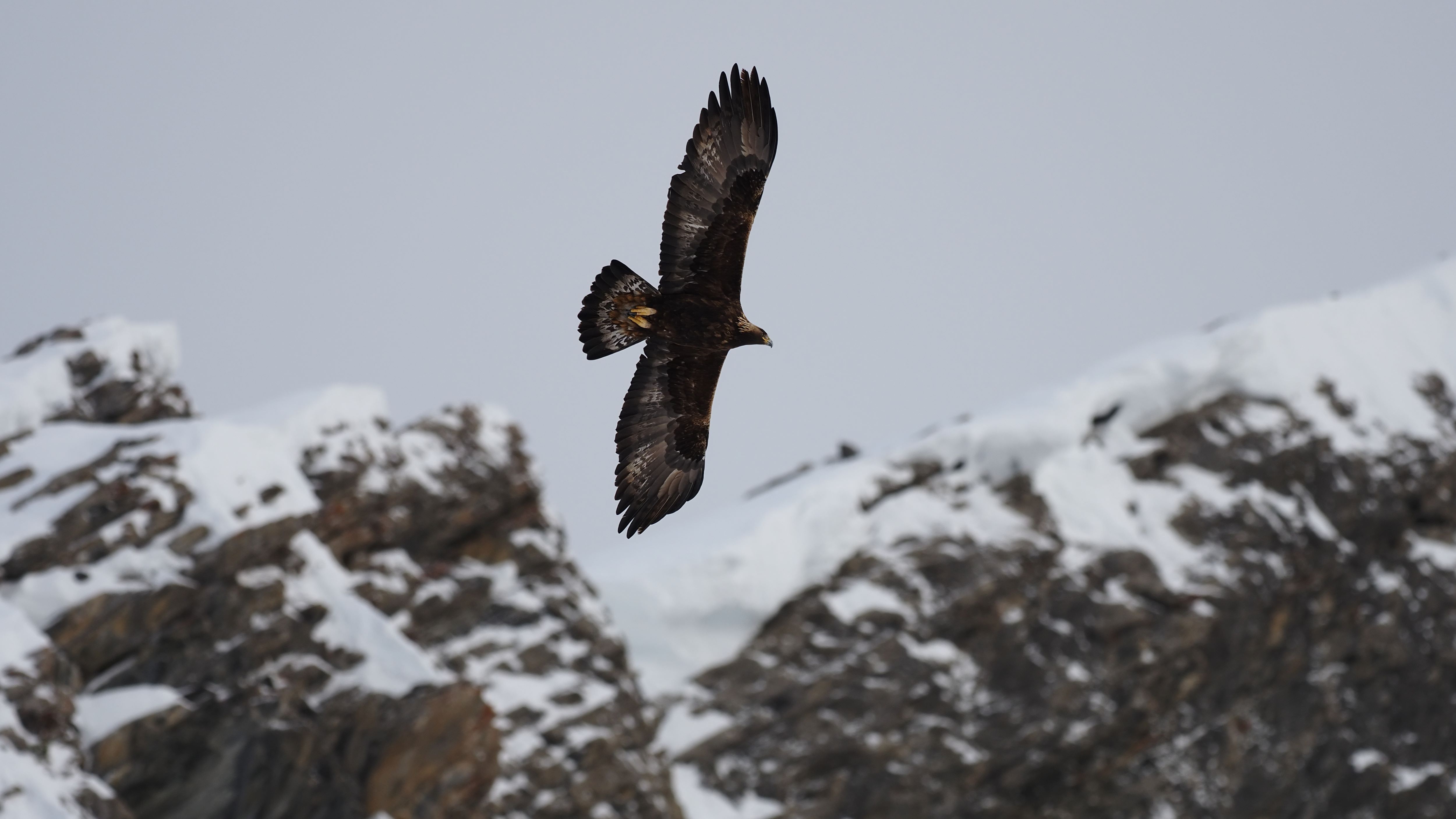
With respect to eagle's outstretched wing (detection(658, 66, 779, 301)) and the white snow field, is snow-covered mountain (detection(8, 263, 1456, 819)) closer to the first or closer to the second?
the white snow field

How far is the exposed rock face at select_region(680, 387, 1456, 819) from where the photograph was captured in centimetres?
3325

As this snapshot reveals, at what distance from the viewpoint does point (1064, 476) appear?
123ft

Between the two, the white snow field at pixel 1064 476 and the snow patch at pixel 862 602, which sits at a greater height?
the white snow field at pixel 1064 476

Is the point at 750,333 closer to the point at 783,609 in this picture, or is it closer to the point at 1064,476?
the point at 783,609

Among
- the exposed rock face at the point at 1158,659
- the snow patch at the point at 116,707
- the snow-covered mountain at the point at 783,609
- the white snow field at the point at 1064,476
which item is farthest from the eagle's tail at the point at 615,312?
the exposed rock face at the point at 1158,659

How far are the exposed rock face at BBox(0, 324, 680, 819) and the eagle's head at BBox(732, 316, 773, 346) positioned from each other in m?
11.3

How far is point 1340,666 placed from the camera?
129ft

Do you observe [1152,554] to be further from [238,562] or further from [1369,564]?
[238,562]

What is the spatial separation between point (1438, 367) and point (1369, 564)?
680 centimetres

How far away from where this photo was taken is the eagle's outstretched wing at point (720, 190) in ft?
37.5

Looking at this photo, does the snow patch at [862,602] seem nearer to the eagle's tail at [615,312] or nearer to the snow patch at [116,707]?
the snow patch at [116,707]

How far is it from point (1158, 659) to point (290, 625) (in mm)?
21156

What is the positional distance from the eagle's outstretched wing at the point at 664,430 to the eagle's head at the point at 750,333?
0.73m

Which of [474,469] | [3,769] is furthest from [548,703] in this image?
[3,769]
